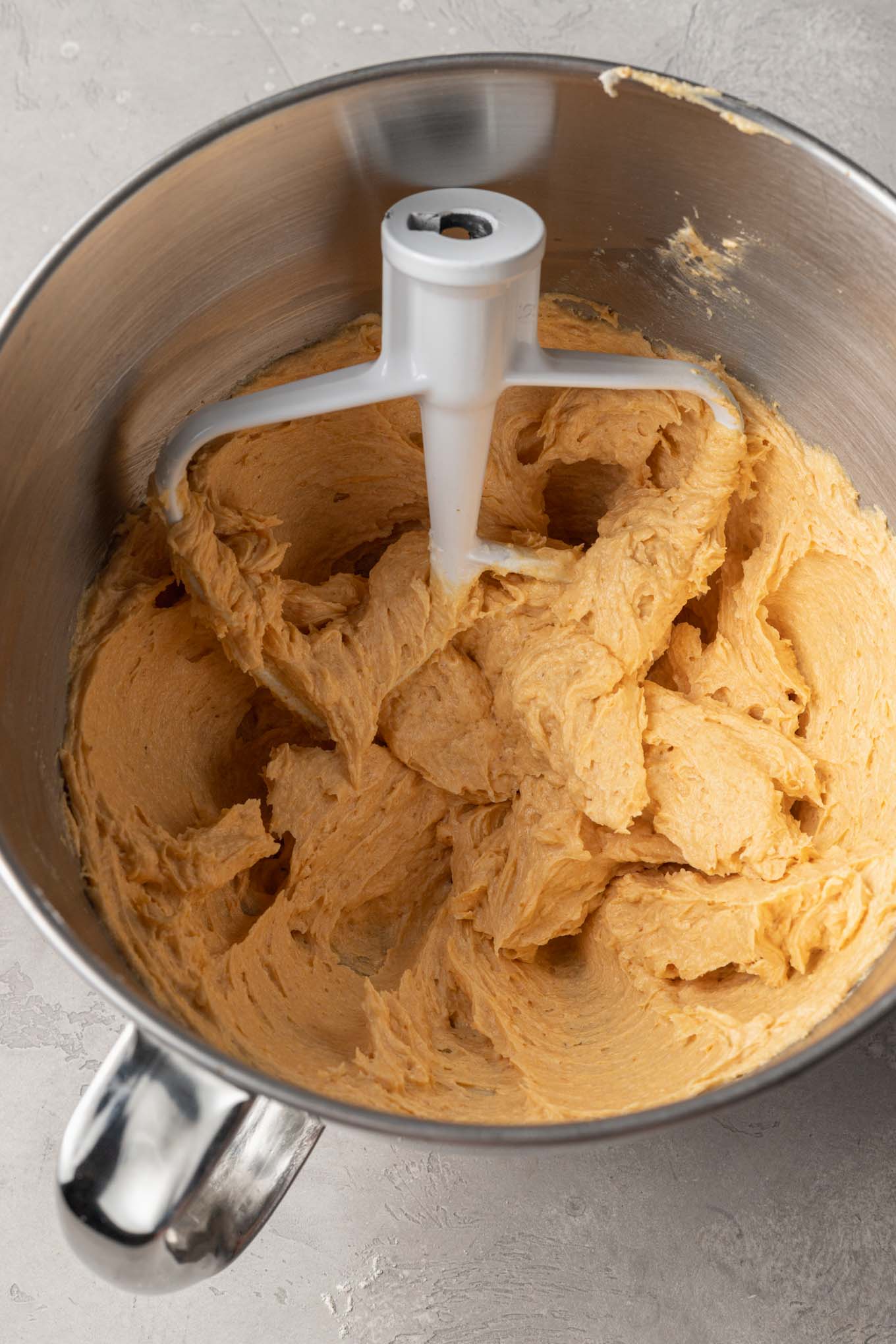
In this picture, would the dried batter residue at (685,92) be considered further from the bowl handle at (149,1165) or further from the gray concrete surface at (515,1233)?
the gray concrete surface at (515,1233)

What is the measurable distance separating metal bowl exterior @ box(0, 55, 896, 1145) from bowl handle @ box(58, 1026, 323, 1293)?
9cm

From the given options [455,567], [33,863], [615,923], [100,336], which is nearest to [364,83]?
Result: [100,336]

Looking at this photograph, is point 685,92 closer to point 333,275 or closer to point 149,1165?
point 333,275

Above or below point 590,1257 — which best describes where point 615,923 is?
above

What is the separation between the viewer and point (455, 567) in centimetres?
125

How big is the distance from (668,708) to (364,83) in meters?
0.71

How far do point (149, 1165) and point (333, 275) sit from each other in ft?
2.69

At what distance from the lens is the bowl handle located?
82cm

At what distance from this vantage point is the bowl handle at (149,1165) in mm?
818

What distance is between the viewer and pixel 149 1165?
2.70 ft

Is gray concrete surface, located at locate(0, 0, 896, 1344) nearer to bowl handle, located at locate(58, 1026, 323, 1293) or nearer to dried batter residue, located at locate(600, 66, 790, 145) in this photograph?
bowl handle, located at locate(58, 1026, 323, 1293)

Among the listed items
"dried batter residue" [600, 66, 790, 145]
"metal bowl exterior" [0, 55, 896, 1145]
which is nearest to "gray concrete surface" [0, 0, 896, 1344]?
"metal bowl exterior" [0, 55, 896, 1145]

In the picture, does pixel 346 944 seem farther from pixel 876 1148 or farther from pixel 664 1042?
pixel 876 1148

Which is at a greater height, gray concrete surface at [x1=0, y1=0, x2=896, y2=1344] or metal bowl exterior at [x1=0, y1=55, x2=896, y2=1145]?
metal bowl exterior at [x1=0, y1=55, x2=896, y2=1145]
